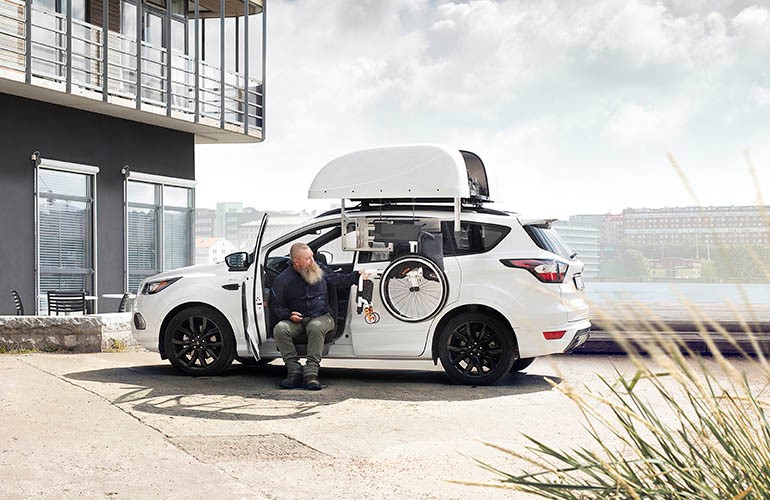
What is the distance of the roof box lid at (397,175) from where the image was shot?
10820 millimetres

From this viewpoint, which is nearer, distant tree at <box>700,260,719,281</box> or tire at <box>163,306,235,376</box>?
distant tree at <box>700,260,719,281</box>

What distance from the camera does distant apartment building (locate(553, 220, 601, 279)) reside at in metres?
11.1

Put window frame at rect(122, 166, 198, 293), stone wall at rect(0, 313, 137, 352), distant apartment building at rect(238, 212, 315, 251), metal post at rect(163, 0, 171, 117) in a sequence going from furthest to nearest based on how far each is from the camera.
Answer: metal post at rect(163, 0, 171, 117) < window frame at rect(122, 166, 198, 293) < stone wall at rect(0, 313, 137, 352) < distant apartment building at rect(238, 212, 315, 251)

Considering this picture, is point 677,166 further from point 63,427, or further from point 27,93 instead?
point 27,93

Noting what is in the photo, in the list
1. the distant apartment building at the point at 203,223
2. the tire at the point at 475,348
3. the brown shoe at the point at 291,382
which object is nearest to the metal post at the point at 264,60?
the distant apartment building at the point at 203,223

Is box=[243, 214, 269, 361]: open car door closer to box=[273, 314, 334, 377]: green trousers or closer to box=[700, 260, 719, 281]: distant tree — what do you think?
box=[273, 314, 334, 377]: green trousers

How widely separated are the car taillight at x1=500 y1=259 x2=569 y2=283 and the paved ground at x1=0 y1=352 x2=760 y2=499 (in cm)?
117

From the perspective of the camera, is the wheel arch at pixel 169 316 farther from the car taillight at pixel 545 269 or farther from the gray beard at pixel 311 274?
the car taillight at pixel 545 269

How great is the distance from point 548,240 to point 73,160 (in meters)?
11.3

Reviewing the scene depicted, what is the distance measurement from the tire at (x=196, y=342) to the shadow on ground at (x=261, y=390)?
0.47 ft

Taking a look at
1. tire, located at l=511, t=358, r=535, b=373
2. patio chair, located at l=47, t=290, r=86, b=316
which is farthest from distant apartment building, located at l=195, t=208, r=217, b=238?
tire, located at l=511, t=358, r=535, b=373

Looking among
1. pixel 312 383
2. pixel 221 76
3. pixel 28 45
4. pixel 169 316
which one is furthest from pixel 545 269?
pixel 221 76

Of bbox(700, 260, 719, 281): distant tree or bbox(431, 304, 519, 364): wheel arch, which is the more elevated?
bbox(700, 260, 719, 281): distant tree

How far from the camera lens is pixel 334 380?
37.0 feet
